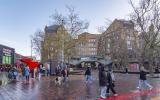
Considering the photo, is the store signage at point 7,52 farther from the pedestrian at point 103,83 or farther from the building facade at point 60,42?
the pedestrian at point 103,83

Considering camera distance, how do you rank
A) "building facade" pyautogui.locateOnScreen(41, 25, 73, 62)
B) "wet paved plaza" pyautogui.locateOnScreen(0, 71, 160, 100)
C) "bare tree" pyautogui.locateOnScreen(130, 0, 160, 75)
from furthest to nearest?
"building facade" pyautogui.locateOnScreen(41, 25, 73, 62) → "bare tree" pyautogui.locateOnScreen(130, 0, 160, 75) → "wet paved plaza" pyautogui.locateOnScreen(0, 71, 160, 100)

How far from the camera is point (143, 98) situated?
17.6 m

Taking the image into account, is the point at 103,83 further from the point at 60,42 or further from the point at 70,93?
the point at 60,42

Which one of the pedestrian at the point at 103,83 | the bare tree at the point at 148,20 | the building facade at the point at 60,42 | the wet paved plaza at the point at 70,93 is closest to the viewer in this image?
the pedestrian at the point at 103,83

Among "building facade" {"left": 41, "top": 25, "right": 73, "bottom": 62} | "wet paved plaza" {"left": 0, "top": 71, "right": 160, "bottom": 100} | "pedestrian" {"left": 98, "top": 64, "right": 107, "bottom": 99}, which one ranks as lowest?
"wet paved plaza" {"left": 0, "top": 71, "right": 160, "bottom": 100}

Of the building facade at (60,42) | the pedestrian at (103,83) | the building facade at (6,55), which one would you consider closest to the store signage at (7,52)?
the building facade at (6,55)

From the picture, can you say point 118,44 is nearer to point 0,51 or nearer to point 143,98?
point 0,51

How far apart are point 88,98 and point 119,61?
5971 cm

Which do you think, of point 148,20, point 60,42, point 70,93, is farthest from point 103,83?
point 60,42

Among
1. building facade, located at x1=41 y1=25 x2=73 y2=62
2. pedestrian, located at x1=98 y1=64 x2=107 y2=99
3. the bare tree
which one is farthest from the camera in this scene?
building facade, located at x1=41 y1=25 x2=73 y2=62

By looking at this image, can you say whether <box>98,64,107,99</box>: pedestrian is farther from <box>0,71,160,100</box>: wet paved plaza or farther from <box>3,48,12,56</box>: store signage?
<box>3,48,12,56</box>: store signage

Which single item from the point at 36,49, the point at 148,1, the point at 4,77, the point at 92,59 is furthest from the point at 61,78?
the point at 92,59

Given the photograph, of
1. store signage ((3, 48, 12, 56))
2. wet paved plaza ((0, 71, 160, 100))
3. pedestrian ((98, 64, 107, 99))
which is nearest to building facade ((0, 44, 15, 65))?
store signage ((3, 48, 12, 56))

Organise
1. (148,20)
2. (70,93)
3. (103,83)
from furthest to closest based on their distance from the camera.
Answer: (148,20), (70,93), (103,83)
